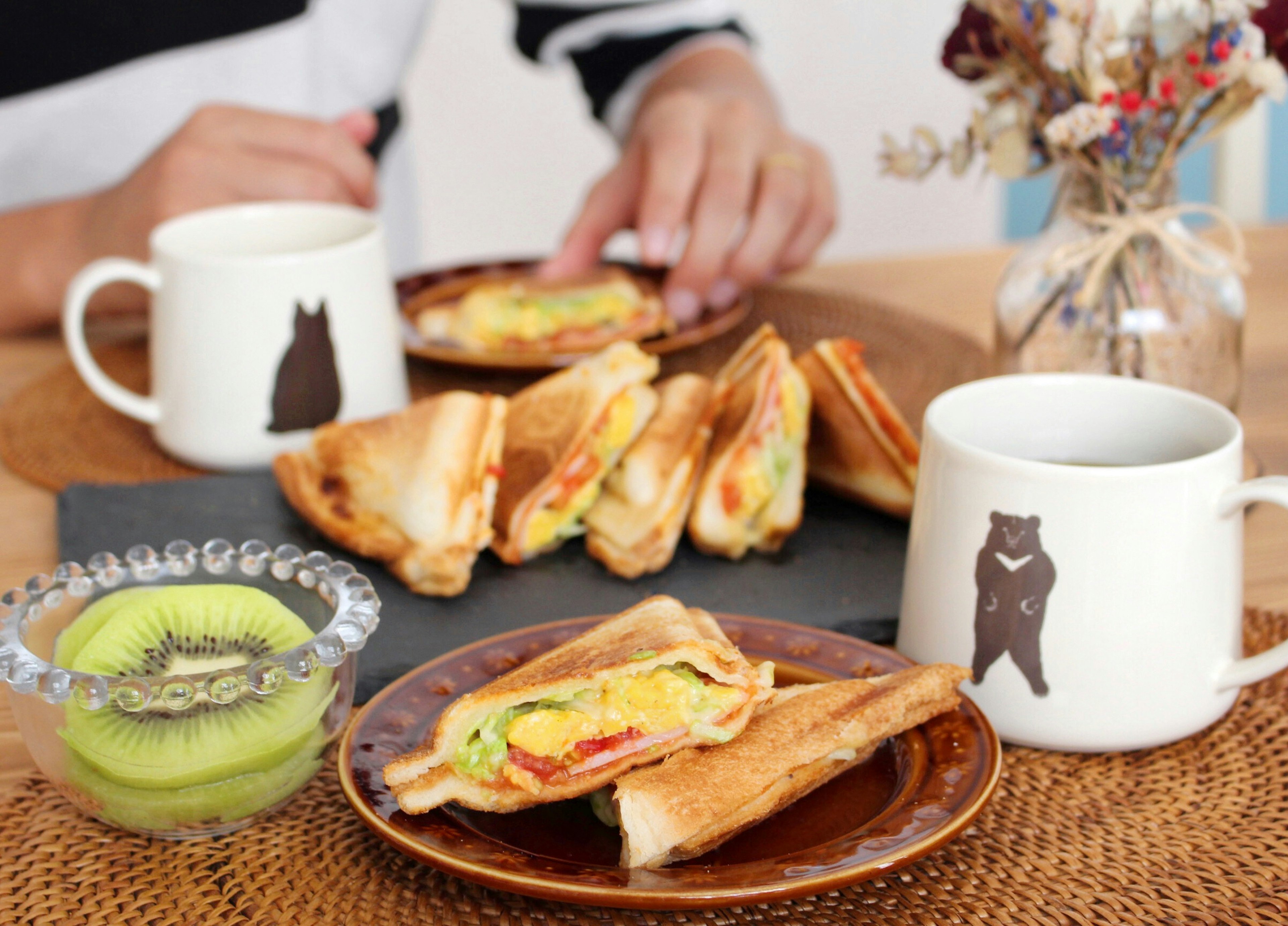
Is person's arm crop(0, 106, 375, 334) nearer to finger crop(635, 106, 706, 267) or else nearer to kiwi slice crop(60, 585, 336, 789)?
finger crop(635, 106, 706, 267)

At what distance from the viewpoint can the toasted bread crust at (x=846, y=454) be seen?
1199 mm

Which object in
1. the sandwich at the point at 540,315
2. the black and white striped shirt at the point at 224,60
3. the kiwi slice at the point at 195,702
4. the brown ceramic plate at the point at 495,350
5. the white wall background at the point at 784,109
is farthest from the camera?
the white wall background at the point at 784,109

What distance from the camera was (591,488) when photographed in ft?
3.94

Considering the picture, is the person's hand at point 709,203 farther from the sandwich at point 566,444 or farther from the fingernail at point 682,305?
the sandwich at point 566,444

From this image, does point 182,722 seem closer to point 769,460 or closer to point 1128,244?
point 769,460

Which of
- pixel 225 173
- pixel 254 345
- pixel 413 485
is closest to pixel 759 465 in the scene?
pixel 413 485

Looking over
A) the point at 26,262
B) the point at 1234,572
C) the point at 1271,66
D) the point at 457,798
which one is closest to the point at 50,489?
the point at 26,262

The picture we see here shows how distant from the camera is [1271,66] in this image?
112cm

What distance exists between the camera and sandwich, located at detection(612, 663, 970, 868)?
687 mm

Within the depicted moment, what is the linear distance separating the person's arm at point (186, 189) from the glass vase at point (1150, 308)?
106 cm

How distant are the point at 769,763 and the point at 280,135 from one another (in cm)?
142

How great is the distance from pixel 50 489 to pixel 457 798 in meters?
0.86

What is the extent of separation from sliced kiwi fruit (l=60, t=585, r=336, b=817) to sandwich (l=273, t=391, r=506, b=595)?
0.27 metres

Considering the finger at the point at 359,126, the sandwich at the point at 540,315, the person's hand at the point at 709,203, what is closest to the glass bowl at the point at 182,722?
the sandwich at the point at 540,315
